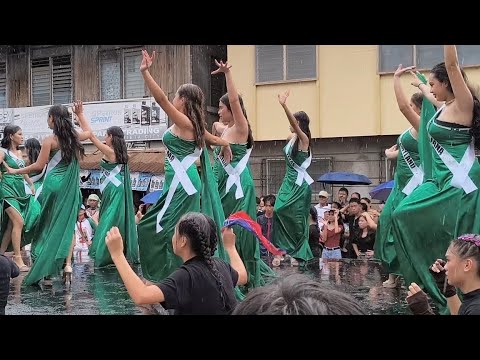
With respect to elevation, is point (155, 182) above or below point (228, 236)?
above

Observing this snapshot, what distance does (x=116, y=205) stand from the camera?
9.64 m

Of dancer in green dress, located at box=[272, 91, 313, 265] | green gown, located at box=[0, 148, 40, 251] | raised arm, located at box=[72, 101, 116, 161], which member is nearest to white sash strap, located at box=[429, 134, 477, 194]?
raised arm, located at box=[72, 101, 116, 161]

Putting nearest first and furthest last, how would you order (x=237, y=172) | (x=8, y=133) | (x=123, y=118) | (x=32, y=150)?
(x=237, y=172) < (x=8, y=133) < (x=32, y=150) < (x=123, y=118)

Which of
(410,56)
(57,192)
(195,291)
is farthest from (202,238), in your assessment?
(410,56)

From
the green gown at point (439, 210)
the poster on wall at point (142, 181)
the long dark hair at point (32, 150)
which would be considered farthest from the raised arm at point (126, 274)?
the poster on wall at point (142, 181)

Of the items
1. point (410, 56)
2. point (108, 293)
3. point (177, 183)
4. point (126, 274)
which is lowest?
point (108, 293)

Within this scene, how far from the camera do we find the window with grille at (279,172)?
18.9 m

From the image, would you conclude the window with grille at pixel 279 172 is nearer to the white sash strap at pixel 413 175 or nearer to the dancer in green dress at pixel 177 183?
the white sash strap at pixel 413 175

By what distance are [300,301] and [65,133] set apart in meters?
6.06

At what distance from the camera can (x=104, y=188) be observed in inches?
382

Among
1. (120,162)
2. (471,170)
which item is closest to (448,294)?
(471,170)

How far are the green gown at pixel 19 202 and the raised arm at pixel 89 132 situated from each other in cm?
96

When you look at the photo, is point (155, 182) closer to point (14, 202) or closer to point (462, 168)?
point (14, 202)

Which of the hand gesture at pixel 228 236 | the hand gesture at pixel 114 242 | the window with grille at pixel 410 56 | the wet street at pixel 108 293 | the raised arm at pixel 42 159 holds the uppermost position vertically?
the window with grille at pixel 410 56
